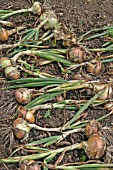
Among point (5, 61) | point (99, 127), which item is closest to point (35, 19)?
point (5, 61)

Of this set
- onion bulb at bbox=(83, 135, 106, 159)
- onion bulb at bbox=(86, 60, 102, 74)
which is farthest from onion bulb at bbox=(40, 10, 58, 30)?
onion bulb at bbox=(83, 135, 106, 159)

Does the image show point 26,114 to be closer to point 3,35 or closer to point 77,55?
point 77,55

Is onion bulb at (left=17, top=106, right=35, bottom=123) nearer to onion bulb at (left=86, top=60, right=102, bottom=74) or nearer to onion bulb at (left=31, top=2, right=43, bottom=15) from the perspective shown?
onion bulb at (left=86, top=60, right=102, bottom=74)

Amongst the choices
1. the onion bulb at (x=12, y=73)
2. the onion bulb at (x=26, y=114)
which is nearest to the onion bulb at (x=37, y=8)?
the onion bulb at (x=12, y=73)

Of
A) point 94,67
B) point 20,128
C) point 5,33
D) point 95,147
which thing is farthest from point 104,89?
point 5,33

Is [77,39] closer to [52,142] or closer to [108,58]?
[108,58]

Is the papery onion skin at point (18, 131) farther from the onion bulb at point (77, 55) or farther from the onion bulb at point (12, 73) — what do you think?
the onion bulb at point (77, 55)

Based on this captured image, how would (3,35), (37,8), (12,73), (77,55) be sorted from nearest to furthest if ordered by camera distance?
(12,73)
(77,55)
(3,35)
(37,8)
